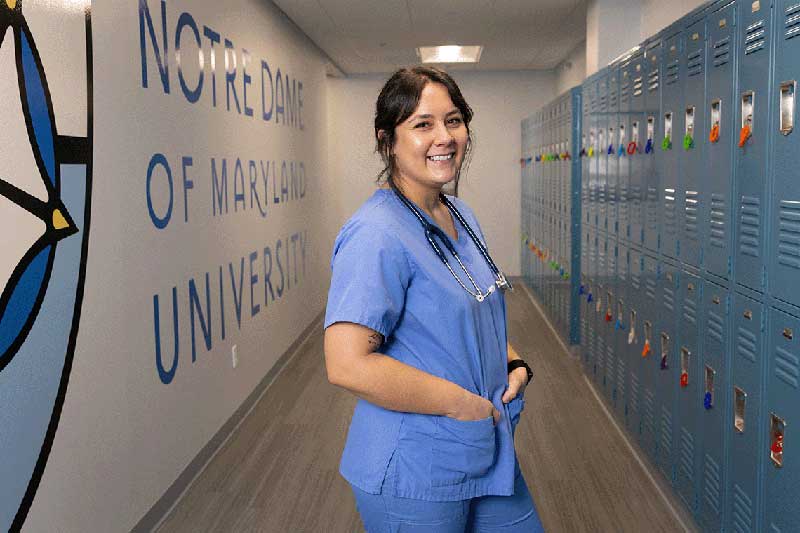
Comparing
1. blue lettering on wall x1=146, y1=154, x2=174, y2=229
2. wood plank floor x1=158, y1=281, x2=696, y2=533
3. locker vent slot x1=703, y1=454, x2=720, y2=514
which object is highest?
blue lettering on wall x1=146, y1=154, x2=174, y2=229

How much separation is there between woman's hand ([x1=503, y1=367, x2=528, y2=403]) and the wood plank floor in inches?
75.8

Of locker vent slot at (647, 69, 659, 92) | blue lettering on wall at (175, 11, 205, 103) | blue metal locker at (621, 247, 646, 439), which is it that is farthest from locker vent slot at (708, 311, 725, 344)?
blue lettering on wall at (175, 11, 205, 103)

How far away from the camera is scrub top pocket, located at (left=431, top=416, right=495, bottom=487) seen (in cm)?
138

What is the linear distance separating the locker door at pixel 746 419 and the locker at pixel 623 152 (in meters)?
1.56

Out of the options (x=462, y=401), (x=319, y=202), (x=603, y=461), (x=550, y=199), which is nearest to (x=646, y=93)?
(x=603, y=461)

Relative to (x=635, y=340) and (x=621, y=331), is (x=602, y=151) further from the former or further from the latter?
(x=635, y=340)

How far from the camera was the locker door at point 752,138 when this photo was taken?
233cm

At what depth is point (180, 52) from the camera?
12.8ft

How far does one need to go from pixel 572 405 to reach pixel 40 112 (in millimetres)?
3504

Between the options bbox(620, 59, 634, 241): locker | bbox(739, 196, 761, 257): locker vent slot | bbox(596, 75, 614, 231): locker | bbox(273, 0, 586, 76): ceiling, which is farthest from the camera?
bbox(273, 0, 586, 76): ceiling

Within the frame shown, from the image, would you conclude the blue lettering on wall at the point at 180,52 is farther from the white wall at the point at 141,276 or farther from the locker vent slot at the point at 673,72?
the locker vent slot at the point at 673,72

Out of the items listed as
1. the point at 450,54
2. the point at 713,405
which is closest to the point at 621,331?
the point at 713,405

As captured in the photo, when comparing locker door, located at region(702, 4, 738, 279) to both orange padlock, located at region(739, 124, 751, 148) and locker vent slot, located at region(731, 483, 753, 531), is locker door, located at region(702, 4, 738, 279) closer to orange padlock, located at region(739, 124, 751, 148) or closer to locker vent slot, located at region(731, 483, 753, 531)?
orange padlock, located at region(739, 124, 751, 148)

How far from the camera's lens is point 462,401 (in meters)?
1.37
